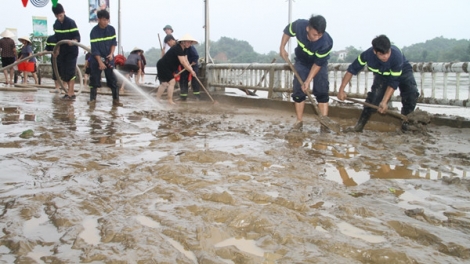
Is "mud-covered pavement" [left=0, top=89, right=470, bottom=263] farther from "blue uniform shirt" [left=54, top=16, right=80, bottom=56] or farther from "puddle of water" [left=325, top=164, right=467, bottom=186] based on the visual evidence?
"blue uniform shirt" [left=54, top=16, right=80, bottom=56]

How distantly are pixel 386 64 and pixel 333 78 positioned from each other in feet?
9.23

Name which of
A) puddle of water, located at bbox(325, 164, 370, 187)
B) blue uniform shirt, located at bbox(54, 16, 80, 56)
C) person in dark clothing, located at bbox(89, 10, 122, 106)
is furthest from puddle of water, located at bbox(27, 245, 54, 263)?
blue uniform shirt, located at bbox(54, 16, 80, 56)

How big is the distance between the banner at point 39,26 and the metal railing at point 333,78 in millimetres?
12760

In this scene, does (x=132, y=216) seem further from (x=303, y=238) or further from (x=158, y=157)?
(x=158, y=157)

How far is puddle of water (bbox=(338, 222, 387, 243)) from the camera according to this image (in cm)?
231

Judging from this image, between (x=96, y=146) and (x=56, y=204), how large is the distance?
1.87 metres

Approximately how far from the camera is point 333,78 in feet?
27.6

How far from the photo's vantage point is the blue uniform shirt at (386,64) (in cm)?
555

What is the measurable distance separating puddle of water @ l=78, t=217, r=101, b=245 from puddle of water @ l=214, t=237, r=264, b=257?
0.62 m

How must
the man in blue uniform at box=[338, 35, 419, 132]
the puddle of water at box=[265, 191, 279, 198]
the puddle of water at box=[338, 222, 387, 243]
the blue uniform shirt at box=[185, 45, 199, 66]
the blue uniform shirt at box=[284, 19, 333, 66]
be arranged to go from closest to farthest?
1. the puddle of water at box=[338, 222, 387, 243]
2. the puddle of water at box=[265, 191, 279, 198]
3. the man in blue uniform at box=[338, 35, 419, 132]
4. the blue uniform shirt at box=[284, 19, 333, 66]
5. the blue uniform shirt at box=[185, 45, 199, 66]

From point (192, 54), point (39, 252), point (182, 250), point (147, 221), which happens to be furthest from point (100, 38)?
point (182, 250)

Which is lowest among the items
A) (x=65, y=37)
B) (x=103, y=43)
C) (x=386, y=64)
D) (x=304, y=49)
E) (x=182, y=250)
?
(x=182, y=250)

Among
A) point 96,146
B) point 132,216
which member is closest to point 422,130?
point 96,146

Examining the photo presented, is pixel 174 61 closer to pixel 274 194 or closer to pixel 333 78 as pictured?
pixel 333 78
